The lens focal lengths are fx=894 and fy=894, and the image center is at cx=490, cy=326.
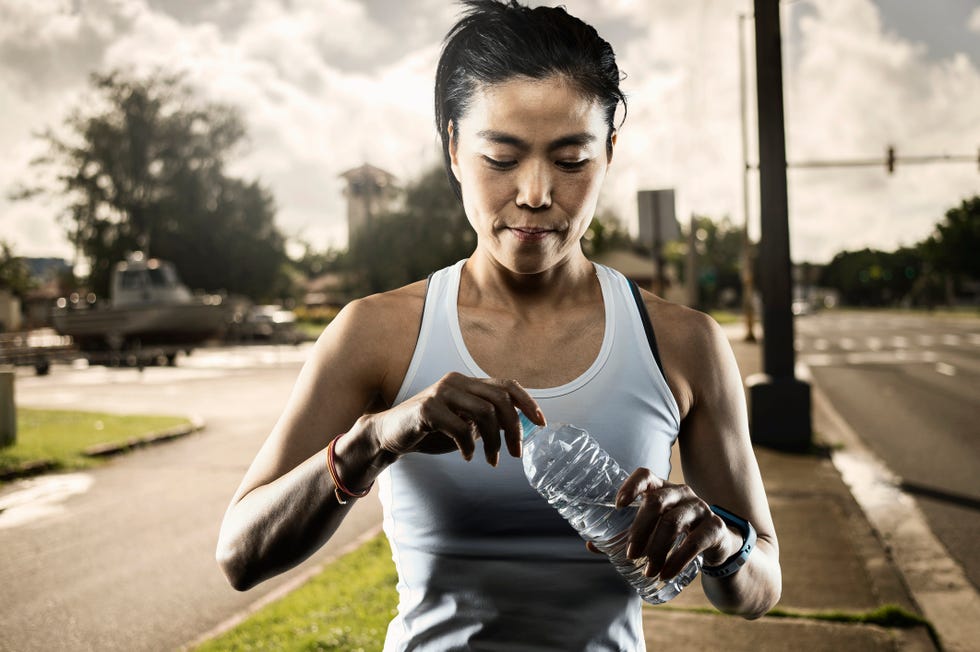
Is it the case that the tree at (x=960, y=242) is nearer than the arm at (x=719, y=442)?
No

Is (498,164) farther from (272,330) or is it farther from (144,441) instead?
(272,330)

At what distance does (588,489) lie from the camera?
Answer: 5.28 feet

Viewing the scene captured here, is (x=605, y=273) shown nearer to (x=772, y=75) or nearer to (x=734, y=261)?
(x=772, y=75)

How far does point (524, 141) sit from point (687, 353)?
1.66 ft

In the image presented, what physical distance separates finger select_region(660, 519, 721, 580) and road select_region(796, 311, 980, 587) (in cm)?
507

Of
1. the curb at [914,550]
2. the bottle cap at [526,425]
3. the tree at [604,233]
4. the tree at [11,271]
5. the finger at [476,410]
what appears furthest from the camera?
the tree at [11,271]

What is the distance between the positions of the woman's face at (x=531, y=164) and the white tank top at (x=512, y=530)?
214 mm

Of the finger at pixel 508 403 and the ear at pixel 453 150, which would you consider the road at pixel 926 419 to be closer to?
the ear at pixel 453 150

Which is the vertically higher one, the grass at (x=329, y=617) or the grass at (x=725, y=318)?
the grass at (x=329, y=617)

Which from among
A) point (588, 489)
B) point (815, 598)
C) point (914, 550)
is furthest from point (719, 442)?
point (914, 550)

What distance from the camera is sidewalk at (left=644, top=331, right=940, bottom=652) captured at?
4359mm

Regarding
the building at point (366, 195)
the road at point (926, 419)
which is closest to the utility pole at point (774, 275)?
the road at point (926, 419)

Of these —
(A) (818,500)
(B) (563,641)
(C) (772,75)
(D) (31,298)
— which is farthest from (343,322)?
(D) (31,298)

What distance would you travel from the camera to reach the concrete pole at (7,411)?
10.8 m
